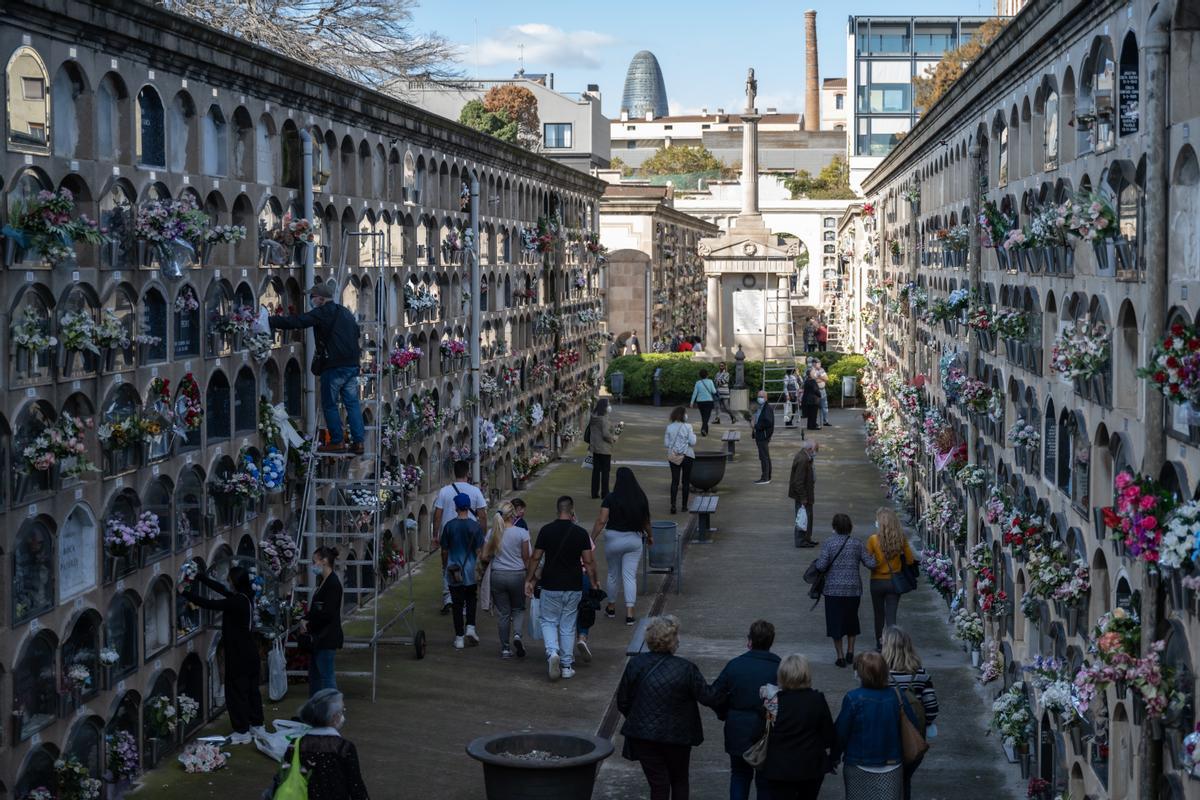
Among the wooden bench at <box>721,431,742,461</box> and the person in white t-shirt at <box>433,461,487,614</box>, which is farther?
the wooden bench at <box>721,431,742,461</box>

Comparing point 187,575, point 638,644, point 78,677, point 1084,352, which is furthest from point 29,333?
point 638,644

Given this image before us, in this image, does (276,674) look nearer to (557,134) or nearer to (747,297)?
(747,297)

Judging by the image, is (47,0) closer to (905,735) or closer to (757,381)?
(905,735)

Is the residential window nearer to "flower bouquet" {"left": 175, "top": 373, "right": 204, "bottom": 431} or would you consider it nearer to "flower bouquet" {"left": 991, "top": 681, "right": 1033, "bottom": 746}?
"flower bouquet" {"left": 175, "top": 373, "right": 204, "bottom": 431}

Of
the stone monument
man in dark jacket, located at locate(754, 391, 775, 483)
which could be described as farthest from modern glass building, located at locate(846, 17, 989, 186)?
man in dark jacket, located at locate(754, 391, 775, 483)

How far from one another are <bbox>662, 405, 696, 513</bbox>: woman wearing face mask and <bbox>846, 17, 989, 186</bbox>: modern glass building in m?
58.9

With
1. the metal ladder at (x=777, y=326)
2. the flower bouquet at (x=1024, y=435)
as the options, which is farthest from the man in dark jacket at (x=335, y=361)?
the metal ladder at (x=777, y=326)

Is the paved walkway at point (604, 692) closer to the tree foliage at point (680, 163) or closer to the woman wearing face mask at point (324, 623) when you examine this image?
the woman wearing face mask at point (324, 623)

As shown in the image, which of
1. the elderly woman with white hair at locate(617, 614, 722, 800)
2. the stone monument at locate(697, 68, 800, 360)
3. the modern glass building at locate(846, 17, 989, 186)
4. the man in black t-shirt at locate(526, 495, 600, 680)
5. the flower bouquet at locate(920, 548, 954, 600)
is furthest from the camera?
the modern glass building at locate(846, 17, 989, 186)

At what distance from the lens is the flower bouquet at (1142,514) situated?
225 inches

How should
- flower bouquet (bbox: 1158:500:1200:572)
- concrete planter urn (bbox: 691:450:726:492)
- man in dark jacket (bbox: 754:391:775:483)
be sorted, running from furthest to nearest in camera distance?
→ 1. man in dark jacket (bbox: 754:391:775:483)
2. concrete planter urn (bbox: 691:450:726:492)
3. flower bouquet (bbox: 1158:500:1200:572)

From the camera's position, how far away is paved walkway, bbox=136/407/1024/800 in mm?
9562

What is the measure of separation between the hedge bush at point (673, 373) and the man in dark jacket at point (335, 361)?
20787 millimetres

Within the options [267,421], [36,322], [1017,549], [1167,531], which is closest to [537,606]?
[267,421]
